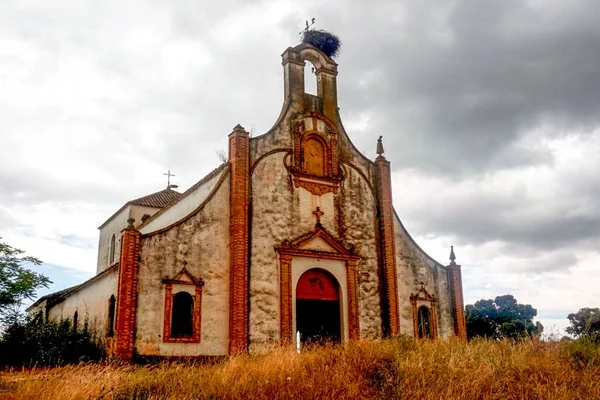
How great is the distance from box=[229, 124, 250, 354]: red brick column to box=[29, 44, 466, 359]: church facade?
1.4 inches

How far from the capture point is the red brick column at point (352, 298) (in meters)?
19.4

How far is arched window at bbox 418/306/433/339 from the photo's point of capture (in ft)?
70.3

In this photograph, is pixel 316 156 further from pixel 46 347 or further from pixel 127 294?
pixel 46 347

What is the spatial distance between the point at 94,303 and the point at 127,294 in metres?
5.08

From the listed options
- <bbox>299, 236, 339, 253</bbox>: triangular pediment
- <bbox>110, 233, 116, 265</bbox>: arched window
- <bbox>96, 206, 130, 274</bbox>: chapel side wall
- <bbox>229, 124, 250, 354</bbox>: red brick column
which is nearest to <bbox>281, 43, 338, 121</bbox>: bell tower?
<bbox>229, 124, 250, 354</bbox>: red brick column

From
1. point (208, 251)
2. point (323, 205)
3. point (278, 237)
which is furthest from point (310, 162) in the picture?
point (208, 251)

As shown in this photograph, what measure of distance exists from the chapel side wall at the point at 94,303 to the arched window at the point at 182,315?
2.29 meters

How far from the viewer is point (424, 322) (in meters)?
21.7

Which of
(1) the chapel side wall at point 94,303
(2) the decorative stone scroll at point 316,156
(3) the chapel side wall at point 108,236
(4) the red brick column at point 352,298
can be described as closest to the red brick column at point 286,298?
(4) the red brick column at point 352,298

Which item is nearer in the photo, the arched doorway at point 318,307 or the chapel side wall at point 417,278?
the arched doorway at point 318,307

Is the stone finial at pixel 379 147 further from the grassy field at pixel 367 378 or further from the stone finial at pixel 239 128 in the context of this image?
the grassy field at pixel 367 378

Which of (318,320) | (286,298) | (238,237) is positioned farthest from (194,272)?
(318,320)

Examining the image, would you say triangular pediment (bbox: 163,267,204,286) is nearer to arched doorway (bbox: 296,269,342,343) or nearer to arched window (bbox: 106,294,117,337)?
arched window (bbox: 106,294,117,337)

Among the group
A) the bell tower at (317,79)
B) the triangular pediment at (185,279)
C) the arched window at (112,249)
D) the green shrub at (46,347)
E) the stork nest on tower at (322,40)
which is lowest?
the green shrub at (46,347)
